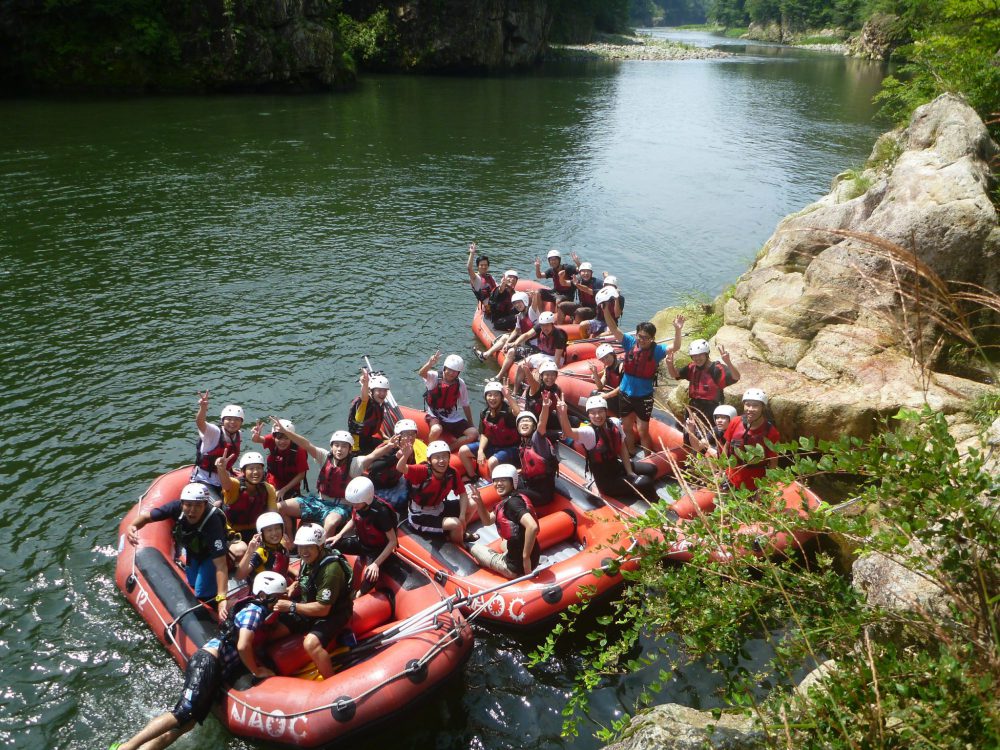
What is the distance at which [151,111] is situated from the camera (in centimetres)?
3145

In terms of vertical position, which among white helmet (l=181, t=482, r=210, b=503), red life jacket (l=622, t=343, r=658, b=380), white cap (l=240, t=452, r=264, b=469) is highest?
red life jacket (l=622, t=343, r=658, b=380)

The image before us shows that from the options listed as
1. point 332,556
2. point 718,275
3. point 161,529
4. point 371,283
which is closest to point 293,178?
point 371,283

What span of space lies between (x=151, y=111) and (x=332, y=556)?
31016 millimetres

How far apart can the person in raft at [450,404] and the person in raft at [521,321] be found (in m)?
2.77

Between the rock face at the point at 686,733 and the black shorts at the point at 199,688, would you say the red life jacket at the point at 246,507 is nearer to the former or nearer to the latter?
the black shorts at the point at 199,688

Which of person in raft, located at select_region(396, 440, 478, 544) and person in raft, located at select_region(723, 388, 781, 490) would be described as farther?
person in raft, located at select_region(723, 388, 781, 490)

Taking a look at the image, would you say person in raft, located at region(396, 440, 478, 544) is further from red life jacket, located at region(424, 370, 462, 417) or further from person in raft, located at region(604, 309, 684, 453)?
person in raft, located at region(604, 309, 684, 453)

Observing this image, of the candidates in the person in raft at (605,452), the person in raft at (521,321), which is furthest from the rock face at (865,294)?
the person in raft at (521,321)

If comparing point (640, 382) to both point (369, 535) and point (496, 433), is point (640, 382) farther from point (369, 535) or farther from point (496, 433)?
point (369, 535)

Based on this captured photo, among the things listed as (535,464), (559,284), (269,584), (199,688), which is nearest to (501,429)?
(535,464)

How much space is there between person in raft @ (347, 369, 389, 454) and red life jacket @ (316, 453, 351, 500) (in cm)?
88

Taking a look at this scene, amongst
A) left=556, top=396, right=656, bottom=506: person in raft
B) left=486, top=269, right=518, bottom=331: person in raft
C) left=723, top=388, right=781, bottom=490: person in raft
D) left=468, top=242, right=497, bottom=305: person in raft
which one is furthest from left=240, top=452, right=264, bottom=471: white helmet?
left=468, top=242, right=497, bottom=305: person in raft

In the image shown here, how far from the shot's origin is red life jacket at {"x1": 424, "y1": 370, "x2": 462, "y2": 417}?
10.1m

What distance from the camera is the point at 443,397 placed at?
1007 centimetres
